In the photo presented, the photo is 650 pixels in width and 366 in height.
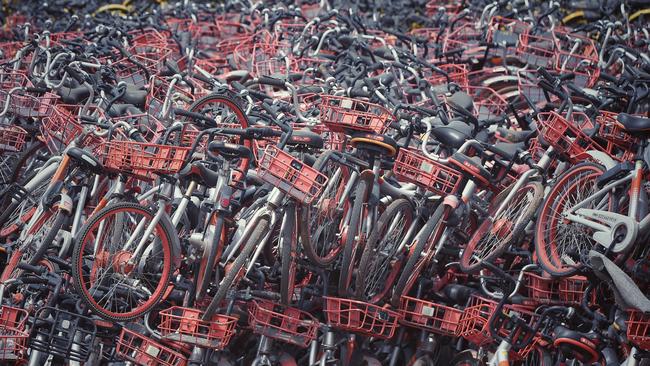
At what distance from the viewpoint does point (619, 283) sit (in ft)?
22.7

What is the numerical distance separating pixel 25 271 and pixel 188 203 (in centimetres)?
126

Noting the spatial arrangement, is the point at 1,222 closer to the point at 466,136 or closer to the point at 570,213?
the point at 466,136

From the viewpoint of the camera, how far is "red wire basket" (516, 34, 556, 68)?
11234 millimetres

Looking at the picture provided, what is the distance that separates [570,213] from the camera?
7434mm

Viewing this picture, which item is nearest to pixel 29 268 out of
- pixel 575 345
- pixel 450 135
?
pixel 450 135

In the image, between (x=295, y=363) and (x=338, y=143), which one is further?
(x=338, y=143)

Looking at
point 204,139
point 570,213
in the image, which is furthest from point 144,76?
point 570,213

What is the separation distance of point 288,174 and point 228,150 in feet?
1.61

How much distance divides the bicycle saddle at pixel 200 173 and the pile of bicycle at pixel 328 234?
0.04ft

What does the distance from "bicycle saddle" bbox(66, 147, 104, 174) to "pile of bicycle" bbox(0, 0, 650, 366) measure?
11mm

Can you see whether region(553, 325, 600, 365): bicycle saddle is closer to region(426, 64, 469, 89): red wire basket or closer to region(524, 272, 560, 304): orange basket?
region(524, 272, 560, 304): orange basket

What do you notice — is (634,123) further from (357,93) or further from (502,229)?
(357,93)

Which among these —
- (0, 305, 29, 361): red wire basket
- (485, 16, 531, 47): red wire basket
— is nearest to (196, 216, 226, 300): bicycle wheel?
(0, 305, 29, 361): red wire basket

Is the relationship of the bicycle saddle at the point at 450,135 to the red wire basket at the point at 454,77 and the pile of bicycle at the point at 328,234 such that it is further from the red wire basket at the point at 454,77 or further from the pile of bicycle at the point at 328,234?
the red wire basket at the point at 454,77
